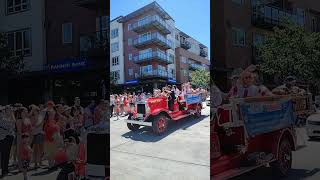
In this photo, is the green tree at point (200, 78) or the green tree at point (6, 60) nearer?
the green tree at point (200, 78)

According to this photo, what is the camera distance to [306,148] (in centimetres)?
404

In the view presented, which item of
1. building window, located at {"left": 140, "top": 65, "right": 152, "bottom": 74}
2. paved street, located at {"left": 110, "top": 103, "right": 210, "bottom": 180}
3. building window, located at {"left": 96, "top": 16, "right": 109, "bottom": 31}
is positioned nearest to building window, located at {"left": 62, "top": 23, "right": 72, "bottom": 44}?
building window, located at {"left": 96, "top": 16, "right": 109, "bottom": 31}

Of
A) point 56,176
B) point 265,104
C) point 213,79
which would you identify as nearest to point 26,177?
point 56,176

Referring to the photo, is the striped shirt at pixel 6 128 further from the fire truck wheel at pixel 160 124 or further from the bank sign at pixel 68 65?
the fire truck wheel at pixel 160 124

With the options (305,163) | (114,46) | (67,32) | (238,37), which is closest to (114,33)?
(114,46)

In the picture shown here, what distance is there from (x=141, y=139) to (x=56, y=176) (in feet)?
2.55

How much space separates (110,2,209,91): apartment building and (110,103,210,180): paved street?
353 mm

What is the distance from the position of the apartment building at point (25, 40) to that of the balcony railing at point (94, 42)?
37 centimetres

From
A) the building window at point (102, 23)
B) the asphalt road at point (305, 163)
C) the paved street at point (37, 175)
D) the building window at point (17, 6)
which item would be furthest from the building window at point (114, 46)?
the asphalt road at point (305, 163)

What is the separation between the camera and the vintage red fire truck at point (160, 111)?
334 cm

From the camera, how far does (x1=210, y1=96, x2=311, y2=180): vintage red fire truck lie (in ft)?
11.3

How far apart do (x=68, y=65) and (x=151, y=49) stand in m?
0.67

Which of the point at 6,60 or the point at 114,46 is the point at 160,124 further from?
the point at 6,60

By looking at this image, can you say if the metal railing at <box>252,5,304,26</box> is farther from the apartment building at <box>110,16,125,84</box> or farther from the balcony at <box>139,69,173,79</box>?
the apartment building at <box>110,16,125,84</box>
